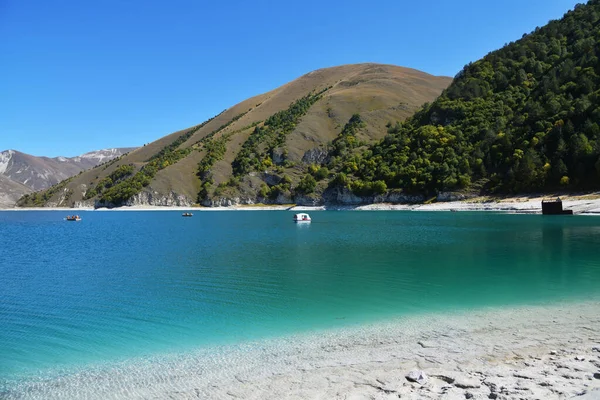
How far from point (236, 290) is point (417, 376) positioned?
577 inches

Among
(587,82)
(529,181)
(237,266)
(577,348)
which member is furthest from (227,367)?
(587,82)

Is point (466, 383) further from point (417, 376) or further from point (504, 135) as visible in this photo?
point (504, 135)

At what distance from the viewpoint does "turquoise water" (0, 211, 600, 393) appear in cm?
1563

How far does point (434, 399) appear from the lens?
9281 mm

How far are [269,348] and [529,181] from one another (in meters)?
112

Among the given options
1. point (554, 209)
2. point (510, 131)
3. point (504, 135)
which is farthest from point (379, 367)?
point (510, 131)

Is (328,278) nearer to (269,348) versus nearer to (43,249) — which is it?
(269,348)

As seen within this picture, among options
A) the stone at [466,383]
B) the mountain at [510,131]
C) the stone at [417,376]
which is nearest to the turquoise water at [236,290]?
the stone at [417,376]

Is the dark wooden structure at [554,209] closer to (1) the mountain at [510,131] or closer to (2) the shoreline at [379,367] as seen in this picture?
(1) the mountain at [510,131]

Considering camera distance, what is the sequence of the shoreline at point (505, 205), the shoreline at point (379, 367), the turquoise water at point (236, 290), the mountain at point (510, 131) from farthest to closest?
the mountain at point (510, 131) → the shoreline at point (505, 205) → the turquoise water at point (236, 290) → the shoreline at point (379, 367)

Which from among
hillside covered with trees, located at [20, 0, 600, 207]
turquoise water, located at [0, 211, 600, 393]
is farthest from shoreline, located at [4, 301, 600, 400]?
hillside covered with trees, located at [20, 0, 600, 207]

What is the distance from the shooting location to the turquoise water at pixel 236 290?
1563 cm

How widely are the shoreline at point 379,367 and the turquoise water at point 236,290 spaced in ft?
5.01

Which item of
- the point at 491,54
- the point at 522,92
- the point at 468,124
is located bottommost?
the point at 468,124
